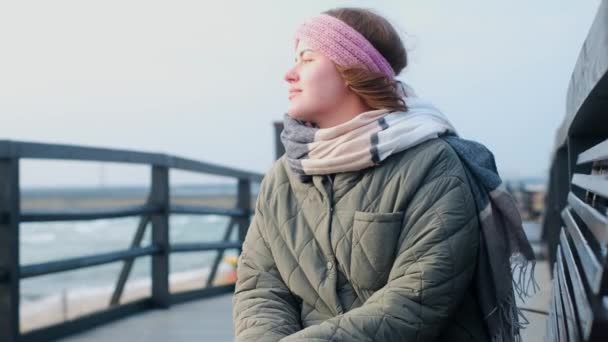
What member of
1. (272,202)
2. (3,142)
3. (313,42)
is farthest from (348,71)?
(3,142)

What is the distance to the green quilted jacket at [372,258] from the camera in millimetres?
1757

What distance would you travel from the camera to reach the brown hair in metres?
1.96

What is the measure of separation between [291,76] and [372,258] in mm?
458

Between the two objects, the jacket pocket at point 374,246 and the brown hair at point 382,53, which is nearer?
the jacket pocket at point 374,246

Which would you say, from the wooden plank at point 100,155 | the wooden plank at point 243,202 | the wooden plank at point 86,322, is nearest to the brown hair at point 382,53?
the wooden plank at point 100,155

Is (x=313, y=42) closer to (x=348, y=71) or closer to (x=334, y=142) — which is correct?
(x=348, y=71)

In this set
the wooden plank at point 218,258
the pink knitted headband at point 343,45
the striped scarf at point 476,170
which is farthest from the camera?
the wooden plank at point 218,258

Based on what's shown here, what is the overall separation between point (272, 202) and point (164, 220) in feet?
11.4

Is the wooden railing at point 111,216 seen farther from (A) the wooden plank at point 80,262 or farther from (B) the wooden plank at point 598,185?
(B) the wooden plank at point 598,185

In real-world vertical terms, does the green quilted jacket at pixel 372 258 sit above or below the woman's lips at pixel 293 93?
below

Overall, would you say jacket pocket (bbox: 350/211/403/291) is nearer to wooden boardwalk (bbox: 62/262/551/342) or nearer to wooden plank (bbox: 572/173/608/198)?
wooden plank (bbox: 572/173/608/198)

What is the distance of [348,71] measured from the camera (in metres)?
1.96

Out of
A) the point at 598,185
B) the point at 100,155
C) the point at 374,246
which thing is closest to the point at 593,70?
the point at 598,185

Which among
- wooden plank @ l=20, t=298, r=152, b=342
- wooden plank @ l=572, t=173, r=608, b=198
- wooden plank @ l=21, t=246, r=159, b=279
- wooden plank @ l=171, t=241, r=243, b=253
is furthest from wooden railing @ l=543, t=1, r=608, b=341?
wooden plank @ l=171, t=241, r=243, b=253
